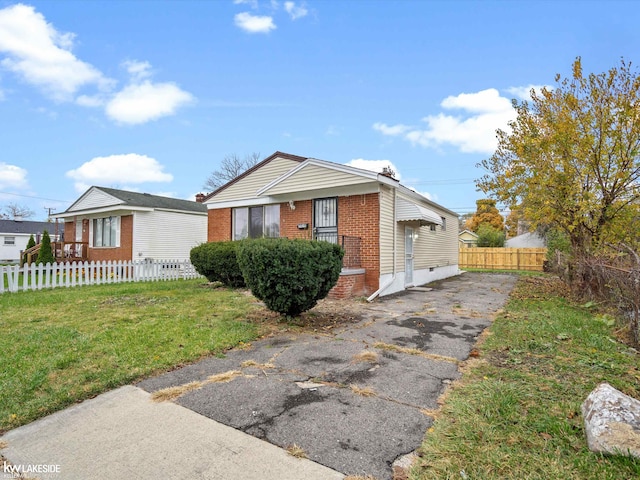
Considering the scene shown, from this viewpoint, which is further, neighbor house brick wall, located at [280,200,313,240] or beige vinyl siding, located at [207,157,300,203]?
beige vinyl siding, located at [207,157,300,203]

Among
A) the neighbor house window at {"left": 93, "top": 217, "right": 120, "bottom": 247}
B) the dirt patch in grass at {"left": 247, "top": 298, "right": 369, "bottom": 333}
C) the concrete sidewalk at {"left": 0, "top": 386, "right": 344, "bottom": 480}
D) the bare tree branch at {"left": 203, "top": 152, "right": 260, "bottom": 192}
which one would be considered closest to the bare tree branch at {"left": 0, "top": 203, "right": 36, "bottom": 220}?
the bare tree branch at {"left": 203, "top": 152, "right": 260, "bottom": 192}

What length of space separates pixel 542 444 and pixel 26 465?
3.50 meters

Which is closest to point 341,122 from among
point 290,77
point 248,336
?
point 290,77

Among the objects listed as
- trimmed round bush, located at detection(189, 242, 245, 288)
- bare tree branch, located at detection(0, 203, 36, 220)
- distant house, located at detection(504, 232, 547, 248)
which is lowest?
trimmed round bush, located at detection(189, 242, 245, 288)

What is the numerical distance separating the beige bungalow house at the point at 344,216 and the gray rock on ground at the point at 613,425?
6.79 meters

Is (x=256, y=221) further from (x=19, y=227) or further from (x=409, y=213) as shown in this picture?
(x=19, y=227)

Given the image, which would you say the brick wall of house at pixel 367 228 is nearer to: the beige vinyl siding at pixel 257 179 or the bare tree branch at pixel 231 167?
the beige vinyl siding at pixel 257 179

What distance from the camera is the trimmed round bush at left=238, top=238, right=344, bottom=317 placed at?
18.7 ft

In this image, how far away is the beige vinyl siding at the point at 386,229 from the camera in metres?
10.0

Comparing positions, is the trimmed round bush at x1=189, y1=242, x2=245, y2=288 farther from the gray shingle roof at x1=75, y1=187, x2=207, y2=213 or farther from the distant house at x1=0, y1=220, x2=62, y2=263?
the distant house at x1=0, y1=220, x2=62, y2=263

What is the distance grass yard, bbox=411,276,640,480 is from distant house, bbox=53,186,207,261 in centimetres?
1761

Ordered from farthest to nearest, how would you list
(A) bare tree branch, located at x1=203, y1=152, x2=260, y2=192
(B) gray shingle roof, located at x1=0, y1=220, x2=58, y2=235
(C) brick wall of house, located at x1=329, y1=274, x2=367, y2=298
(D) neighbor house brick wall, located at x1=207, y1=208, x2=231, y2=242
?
(B) gray shingle roof, located at x1=0, y1=220, x2=58, y2=235, (A) bare tree branch, located at x1=203, y1=152, x2=260, y2=192, (D) neighbor house brick wall, located at x1=207, y1=208, x2=231, y2=242, (C) brick wall of house, located at x1=329, y1=274, x2=367, y2=298

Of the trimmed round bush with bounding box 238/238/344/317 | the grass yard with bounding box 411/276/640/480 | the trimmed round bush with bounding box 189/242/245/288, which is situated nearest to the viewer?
the grass yard with bounding box 411/276/640/480

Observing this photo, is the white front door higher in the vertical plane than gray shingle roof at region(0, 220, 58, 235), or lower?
lower
